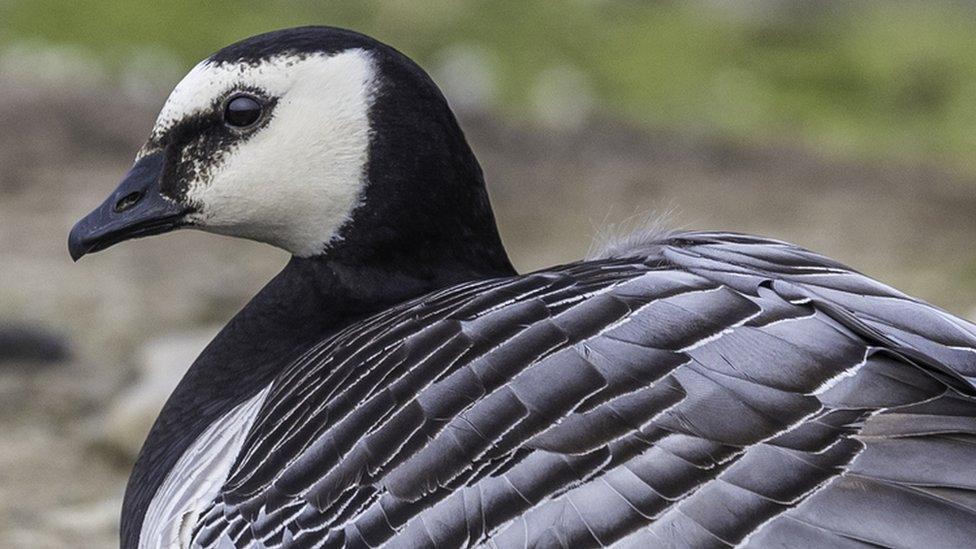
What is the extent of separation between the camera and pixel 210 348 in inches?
138

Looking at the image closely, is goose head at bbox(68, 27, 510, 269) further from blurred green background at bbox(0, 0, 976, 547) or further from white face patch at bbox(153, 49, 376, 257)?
blurred green background at bbox(0, 0, 976, 547)

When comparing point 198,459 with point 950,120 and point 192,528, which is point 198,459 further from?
point 950,120

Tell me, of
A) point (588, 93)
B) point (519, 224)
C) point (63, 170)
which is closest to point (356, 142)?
point (519, 224)

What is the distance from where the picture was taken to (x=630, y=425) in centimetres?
259

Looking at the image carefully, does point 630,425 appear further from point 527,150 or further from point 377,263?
point 527,150

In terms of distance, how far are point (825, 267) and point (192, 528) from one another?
4.65 feet

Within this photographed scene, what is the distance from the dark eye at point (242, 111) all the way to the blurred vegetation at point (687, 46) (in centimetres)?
679

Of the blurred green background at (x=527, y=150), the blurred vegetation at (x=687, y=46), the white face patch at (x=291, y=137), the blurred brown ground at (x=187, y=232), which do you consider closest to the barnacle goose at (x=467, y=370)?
the white face patch at (x=291, y=137)

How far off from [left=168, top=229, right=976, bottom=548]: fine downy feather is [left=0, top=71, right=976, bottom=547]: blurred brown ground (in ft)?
6.95

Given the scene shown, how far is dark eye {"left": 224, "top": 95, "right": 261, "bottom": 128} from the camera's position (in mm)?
3217

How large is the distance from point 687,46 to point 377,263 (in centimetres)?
920

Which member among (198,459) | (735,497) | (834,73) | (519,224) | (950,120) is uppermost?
(834,73)

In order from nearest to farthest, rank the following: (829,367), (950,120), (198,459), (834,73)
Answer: (829,367) → (198,459) → (950,120) → (834,73)

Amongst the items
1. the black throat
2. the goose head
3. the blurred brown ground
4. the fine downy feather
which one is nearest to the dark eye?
the goose head
